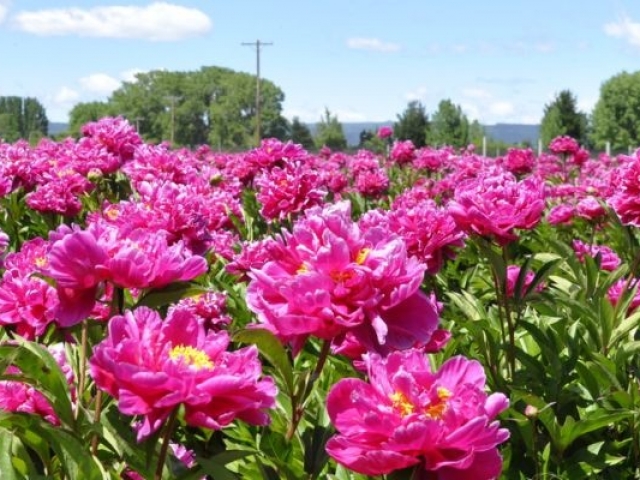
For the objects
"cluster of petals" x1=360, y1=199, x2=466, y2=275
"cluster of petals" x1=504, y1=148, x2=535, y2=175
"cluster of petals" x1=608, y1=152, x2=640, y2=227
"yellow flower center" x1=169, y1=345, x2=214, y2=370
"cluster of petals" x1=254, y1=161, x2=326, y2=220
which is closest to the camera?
"yellow flower center" x1=169, y1=345, x2=214, y2=370

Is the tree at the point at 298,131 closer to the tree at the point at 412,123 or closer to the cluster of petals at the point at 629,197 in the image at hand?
the tree at the point at 412,123

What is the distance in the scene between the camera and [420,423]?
1.32 m

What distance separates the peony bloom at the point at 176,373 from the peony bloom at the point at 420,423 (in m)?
0.14

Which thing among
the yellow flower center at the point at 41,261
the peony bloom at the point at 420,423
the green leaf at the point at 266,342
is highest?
the yellow flower center at the point at 41,261

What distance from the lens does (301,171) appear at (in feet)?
14.2

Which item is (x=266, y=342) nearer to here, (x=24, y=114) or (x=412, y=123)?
(x=412, y=123)

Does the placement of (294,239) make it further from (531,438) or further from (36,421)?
(531,438)

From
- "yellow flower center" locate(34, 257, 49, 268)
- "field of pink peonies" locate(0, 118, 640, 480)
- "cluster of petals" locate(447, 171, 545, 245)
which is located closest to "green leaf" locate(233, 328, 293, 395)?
"field of pink peonies" locate(0, 118, 640, 480)

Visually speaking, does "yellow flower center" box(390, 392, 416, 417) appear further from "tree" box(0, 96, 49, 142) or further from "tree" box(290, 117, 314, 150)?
"tree" box(0, 96, 49, 142)

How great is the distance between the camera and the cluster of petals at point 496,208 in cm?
285

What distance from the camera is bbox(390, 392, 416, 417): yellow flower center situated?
1.41 m

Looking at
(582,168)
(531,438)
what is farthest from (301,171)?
(582,168)

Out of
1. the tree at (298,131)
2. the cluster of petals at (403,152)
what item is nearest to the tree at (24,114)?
the tree at (298,131)

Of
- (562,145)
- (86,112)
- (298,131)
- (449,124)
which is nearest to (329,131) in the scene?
(298,131)
